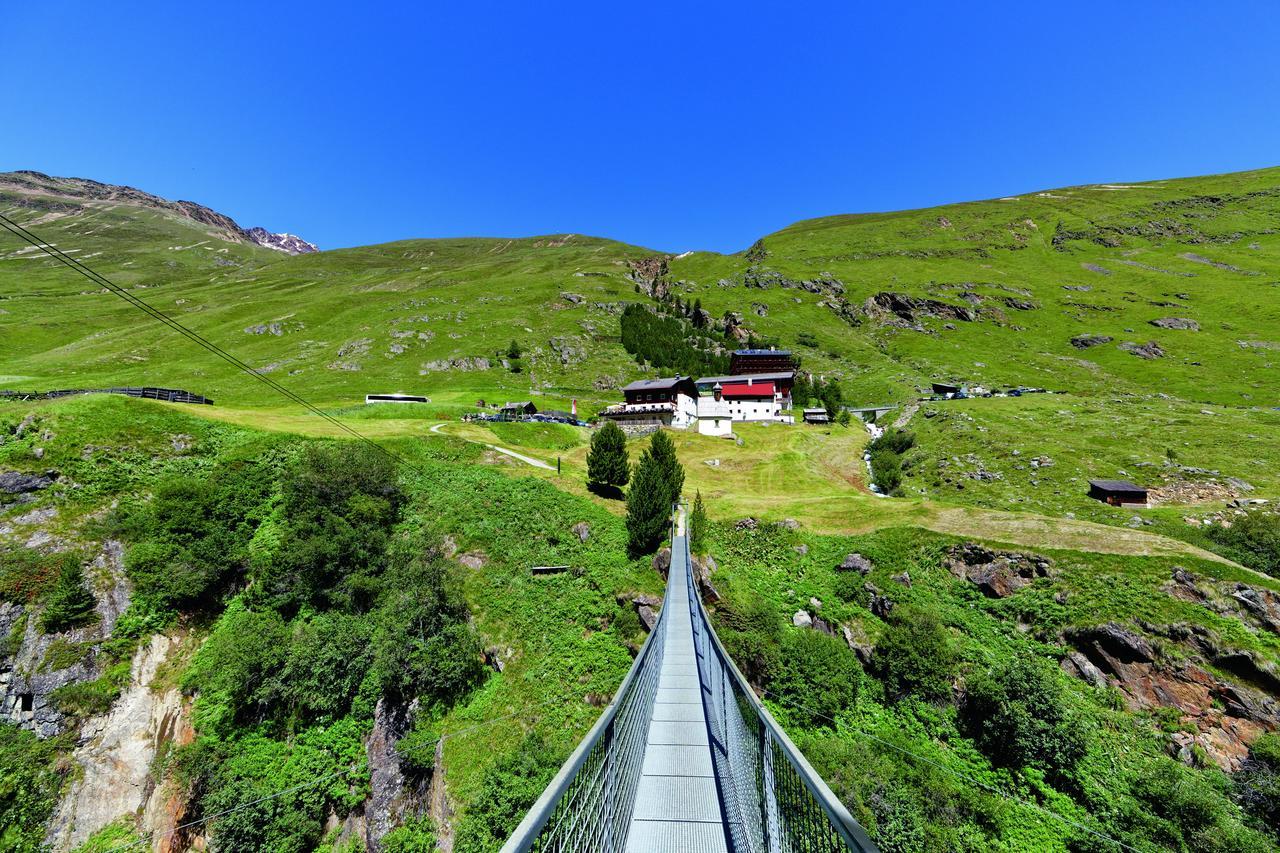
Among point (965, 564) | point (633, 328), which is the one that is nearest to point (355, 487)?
point (965, 564)

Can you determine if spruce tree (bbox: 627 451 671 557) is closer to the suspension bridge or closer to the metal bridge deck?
the metal bridge deck

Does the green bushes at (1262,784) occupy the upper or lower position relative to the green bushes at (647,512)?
lower

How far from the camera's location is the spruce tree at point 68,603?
2159cm

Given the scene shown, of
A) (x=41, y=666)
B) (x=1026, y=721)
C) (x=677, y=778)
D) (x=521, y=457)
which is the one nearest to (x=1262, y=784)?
(x=1026, y=721)

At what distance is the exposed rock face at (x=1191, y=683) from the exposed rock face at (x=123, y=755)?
147ft

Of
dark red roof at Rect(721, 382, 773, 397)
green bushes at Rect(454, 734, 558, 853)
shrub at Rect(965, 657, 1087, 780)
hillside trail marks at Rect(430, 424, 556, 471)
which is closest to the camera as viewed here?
green bushes at Rect(454, 734, 558, 853)

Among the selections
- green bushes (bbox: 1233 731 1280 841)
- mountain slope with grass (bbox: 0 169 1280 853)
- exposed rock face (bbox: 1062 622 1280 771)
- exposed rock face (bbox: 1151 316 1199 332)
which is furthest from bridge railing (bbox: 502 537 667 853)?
exposed rock face (bbox: 1151 316 1199 332)

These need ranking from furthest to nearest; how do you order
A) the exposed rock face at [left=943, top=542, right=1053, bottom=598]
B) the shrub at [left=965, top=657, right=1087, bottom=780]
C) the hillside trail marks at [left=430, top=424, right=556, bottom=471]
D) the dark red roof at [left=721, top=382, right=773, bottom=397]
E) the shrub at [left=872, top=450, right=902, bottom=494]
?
the dark red roof at [left=721, top=382, right=773, bottom=397] → the shrub at [left=872, top=450, right=902, bottom=494] → the hillside trail marks at [left=430, top=424, right=556, bottom=471] → the exposed rock face at [left=943, top=542, right=1053, bottom=598] → the shrub at [left=965, top=657, right=1087, bottom=780]

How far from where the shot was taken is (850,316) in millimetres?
138000

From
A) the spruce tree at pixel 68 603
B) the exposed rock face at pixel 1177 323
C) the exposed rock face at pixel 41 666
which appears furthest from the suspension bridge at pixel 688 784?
the exposed rock face at pixel 1177 323

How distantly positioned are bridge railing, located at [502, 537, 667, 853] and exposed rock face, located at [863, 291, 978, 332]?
143 m

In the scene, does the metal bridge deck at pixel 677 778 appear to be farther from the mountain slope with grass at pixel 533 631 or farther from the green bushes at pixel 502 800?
the mountain slope with grass at pixel 533 631

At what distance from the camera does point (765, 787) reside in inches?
285

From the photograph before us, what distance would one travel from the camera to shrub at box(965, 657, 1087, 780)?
63.5 feet
